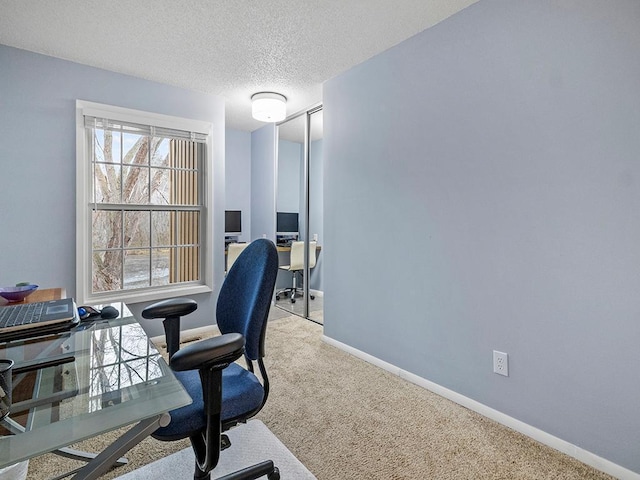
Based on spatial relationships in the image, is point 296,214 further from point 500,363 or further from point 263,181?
point 500,363

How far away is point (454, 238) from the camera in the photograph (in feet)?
7.00

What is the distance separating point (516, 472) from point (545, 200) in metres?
1.30

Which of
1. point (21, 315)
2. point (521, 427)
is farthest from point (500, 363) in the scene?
point (21, 315)

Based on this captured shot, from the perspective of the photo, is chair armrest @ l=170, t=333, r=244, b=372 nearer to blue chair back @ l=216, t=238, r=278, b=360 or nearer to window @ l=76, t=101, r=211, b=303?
blue chair back @ l=216, t=238, r=278, b=360

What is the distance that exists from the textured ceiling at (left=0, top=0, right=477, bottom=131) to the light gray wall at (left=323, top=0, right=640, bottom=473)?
0.27m

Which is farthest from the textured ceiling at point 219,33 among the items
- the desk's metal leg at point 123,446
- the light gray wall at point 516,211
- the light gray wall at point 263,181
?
the desk's metal leg at point 123,446

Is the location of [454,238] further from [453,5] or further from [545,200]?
[453,5]

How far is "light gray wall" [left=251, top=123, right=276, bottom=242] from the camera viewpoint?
4518 millimetres

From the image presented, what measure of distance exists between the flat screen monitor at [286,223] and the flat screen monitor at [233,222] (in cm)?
57

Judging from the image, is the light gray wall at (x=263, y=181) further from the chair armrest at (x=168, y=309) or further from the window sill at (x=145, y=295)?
the chair armrest at (x=168, y=309)

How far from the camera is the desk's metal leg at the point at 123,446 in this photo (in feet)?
2.98

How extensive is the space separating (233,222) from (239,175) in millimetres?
698

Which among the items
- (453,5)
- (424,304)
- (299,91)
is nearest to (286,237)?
(299,91)

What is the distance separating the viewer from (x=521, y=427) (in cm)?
183
